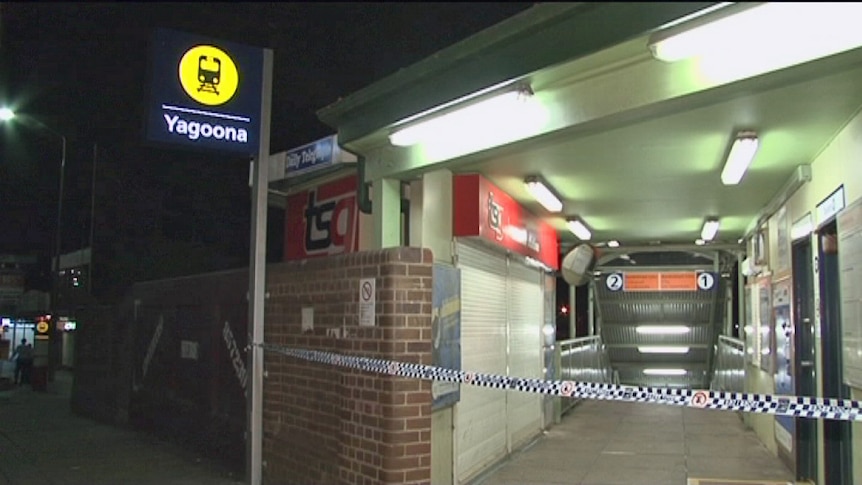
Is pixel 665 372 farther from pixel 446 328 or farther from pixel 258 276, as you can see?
pixel 258 276

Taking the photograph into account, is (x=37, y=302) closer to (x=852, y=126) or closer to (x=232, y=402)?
(x=232, y=402)

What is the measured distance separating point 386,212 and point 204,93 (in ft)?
6.38

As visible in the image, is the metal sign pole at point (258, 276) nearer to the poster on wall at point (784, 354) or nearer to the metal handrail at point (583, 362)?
the poster on wall at point (784, 354)

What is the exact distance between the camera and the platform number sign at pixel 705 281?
15914 mm

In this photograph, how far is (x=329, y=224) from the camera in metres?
9.45

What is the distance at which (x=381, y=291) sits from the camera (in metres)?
6.57

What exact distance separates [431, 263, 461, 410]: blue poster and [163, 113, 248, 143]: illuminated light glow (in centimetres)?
223

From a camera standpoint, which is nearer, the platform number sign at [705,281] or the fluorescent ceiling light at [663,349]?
the platform number sign at [705,281]

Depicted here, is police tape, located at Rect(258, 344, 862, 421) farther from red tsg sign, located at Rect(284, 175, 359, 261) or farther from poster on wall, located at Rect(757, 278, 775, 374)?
poster on wall, located at Rect(757, 278, 775, 374)

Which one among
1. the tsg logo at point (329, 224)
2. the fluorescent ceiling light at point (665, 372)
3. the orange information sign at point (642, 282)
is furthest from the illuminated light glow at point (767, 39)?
the fluorescent ceiling light at point (665, 372)

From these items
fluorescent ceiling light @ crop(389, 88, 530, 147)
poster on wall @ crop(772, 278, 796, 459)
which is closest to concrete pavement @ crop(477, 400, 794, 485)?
poster on wall @ crop(772, 278, 796, 459)

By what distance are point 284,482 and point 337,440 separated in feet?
4.13

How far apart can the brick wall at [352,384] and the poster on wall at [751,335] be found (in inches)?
253

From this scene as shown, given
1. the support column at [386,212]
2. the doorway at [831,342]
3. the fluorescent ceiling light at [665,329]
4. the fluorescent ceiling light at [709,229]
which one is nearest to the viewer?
the doorway at [831,342]
